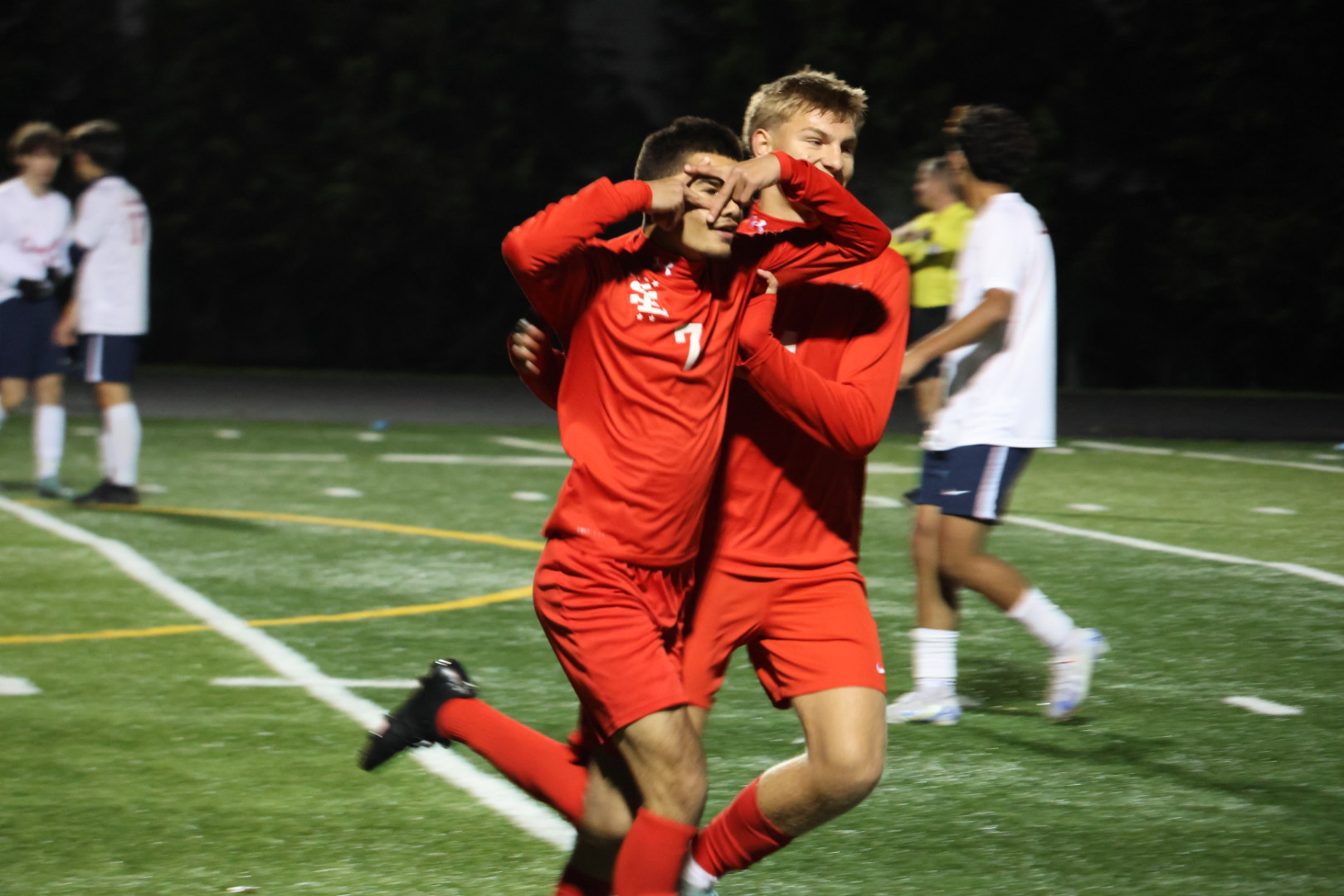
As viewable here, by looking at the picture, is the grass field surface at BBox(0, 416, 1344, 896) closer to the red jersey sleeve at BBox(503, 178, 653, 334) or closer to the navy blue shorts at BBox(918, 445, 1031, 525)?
the navy blue shorts at BBox(918, 445, 1031, 525)

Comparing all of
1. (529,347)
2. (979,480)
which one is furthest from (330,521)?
(529,347)

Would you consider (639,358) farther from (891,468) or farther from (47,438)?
(891,468)

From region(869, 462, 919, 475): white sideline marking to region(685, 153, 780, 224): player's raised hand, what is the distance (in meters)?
10.6

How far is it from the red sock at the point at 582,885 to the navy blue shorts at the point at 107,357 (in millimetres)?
7725

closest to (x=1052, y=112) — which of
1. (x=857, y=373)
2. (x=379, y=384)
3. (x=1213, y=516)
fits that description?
(x=379, y=384)

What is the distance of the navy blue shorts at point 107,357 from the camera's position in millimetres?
10719

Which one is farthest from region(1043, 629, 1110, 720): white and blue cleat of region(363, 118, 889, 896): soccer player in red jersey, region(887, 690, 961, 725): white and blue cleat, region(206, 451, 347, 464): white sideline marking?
region(206, 451, 347, 464): white sideline marking

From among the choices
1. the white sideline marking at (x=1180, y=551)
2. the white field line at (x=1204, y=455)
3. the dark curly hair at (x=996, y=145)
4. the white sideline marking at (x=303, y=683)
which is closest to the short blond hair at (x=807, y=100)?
the dark curly hair at (x=996, y=145)

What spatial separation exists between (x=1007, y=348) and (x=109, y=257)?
6.86 meters

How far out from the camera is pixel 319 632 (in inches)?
284

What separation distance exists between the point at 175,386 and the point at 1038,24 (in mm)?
19873

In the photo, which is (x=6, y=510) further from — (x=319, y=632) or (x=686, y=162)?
(x=686, y=162)

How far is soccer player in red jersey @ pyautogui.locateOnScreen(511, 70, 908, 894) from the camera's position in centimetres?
359

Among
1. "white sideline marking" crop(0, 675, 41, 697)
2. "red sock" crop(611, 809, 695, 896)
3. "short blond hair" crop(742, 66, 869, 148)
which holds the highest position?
"short blond hair" crop(742, 66, 869, 148)
